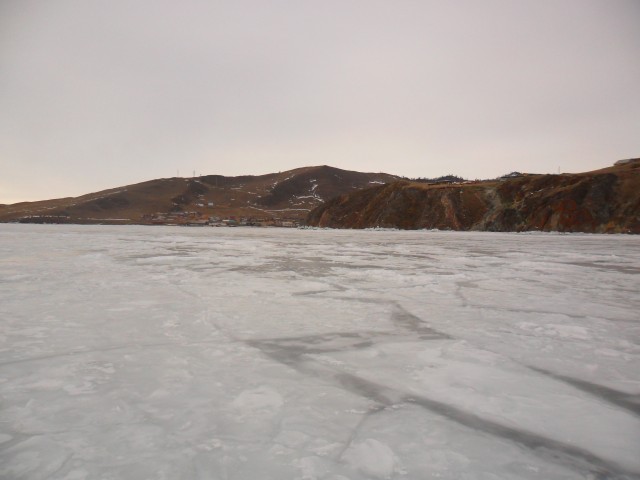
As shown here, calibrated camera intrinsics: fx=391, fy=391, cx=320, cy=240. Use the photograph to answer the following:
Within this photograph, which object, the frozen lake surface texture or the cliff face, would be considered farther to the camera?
the cliff face

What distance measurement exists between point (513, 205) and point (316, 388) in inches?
2180

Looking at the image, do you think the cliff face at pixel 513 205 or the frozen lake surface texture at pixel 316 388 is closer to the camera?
the frozen lake surface texture at pixel 316 388

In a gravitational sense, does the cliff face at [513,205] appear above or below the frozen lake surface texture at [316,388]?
above

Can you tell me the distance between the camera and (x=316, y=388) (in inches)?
108

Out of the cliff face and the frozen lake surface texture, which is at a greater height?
the cliff face

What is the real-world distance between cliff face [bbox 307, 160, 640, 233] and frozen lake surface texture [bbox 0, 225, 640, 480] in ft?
152

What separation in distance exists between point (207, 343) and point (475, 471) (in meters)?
2.64

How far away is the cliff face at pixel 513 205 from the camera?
4350 centimetres

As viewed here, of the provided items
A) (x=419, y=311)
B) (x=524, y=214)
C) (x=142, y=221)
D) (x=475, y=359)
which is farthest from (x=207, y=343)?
(x=142, y=221)

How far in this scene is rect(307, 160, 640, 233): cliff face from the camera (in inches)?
1713

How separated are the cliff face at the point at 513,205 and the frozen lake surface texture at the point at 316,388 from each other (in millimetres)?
46301

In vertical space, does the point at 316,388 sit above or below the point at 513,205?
below

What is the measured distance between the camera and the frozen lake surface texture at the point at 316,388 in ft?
6.24

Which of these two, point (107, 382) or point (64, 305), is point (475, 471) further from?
point (64, 305)
